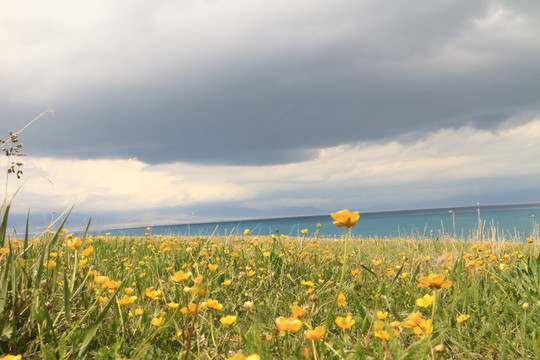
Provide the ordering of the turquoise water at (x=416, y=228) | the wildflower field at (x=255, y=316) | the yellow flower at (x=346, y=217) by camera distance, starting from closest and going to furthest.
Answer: the yellow flower at (x=346, y=217) < the wildflower field at (x=255, y=316) < the turquoise water at (x=416, y=228)

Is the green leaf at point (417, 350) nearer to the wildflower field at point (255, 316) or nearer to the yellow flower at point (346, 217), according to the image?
the wildflower field at point (255, 316)

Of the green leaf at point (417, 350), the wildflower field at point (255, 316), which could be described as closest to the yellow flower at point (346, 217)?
the wildflower field at point (255, 316)

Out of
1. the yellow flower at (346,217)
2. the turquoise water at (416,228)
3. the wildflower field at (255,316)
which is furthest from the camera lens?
the turquoise water at (416,228)

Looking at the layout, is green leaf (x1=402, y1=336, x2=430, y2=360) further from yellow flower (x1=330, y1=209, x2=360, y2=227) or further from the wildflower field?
yellow flower (x1=330, y1=209, x2=360, y2=227)

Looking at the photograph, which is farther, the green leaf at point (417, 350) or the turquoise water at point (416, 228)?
the turquoise water at point (416, 228)

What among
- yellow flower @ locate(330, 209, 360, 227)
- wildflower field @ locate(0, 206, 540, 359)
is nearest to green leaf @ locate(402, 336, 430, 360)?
wildflower field @ locate(0, 206, 540, 359)

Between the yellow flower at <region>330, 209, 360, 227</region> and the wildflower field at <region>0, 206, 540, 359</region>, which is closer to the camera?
the yellow flower at <region>330, 209, 360, 227</region>

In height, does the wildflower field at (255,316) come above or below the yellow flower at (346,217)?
below

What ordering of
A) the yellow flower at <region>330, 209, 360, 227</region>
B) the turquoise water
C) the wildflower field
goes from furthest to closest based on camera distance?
the turquoise water
the wildflower field
the yellow flower at <region>330, 209, 360, 227</region>

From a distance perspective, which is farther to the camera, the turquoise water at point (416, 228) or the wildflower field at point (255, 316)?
the turquoise water at point (416, 228)

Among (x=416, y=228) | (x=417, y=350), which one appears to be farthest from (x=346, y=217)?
(x=416, y=228)

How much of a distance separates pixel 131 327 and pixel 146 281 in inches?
52.9

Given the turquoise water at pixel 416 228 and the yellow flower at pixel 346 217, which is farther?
the turquoise water at pixel 416 228

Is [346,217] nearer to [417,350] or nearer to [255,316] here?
[417,350]
